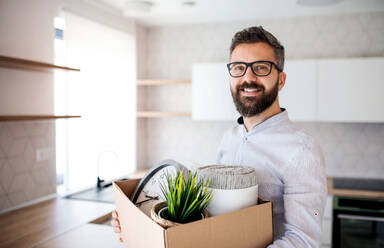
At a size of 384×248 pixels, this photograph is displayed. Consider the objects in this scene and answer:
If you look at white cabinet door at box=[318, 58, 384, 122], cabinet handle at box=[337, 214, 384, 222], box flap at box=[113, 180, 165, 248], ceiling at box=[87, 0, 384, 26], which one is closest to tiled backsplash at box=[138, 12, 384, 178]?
ceiling at box=[87, 0, 384, 26]

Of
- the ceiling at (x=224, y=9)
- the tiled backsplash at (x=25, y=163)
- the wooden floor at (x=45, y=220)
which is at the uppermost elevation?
the ceiling at (x=224, y=9)

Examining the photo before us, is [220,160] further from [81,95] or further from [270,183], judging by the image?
[81,95]

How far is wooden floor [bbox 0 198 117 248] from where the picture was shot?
166cm

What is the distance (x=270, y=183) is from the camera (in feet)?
3.46

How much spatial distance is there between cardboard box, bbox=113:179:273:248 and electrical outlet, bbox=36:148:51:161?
1717mm

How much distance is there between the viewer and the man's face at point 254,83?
102 cm

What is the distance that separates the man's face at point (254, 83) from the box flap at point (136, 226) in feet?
1.52

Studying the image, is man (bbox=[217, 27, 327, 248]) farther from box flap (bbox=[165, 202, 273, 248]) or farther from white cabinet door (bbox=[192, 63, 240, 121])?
white cabinet door (bbox=[192, 63, 240, 121])

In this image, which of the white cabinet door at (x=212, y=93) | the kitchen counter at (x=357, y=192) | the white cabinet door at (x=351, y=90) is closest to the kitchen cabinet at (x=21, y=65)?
the white cabinet door at (x=212, y=93)

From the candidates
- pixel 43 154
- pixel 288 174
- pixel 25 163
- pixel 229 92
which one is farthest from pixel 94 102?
pixel 288 174

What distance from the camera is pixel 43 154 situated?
7.72ft

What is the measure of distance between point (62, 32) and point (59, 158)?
3.34 feet

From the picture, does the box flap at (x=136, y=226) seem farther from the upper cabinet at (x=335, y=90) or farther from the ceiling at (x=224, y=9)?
the upper cabinet at (x=335, y=90)

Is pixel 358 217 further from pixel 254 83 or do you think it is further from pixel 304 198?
pixel 254 83
